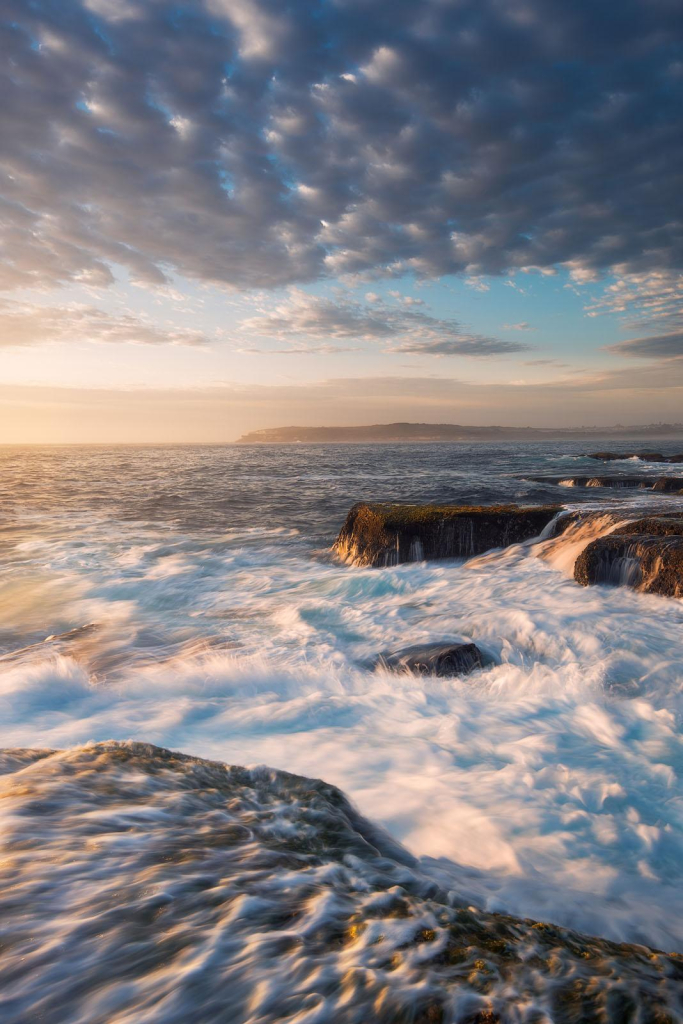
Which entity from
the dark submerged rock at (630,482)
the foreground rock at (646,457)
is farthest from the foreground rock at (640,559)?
the foreground rock at (646,457)

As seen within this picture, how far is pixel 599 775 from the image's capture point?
4258 millimetres

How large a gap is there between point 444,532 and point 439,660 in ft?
19.2

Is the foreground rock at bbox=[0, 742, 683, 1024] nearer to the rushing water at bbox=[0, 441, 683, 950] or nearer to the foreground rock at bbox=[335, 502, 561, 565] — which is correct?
the rushing water at bbox=[0, 441, 683, 950]

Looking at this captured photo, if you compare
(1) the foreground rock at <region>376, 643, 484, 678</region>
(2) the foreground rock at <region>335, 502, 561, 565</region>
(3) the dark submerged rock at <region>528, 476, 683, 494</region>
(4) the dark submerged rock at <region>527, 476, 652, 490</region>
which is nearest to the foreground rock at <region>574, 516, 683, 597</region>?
(2) the foreground rock at <region>335, 502, 561, 565</region>

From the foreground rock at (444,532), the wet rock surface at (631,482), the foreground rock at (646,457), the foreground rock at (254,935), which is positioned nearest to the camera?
the foreground rock at (254,935)

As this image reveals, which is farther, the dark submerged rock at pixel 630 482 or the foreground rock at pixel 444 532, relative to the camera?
the dark submerged rock at pixel 630 482

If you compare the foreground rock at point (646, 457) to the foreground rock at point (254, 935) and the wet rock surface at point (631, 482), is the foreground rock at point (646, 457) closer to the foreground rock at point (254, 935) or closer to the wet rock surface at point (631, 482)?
the wet rock surface at point (631, 482)

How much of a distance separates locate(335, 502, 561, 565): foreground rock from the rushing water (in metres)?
0.50

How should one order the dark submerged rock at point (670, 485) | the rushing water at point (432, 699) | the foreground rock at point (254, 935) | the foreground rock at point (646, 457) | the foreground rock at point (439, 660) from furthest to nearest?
the foreground rock at point (646, 457) → the dark submerged rock at point (670, 485) → the foreground rock at point (439, 660) → the rushing water at point (432, 699) → the foreground rock at point (254, 935)

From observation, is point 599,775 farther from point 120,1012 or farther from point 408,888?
point 120,1012

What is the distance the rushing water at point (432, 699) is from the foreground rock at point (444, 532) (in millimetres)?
497

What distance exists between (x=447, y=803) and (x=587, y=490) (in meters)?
23.7

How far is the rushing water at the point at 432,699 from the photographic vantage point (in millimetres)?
3389

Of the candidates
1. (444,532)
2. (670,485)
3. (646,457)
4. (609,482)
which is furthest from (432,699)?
(646,457)
